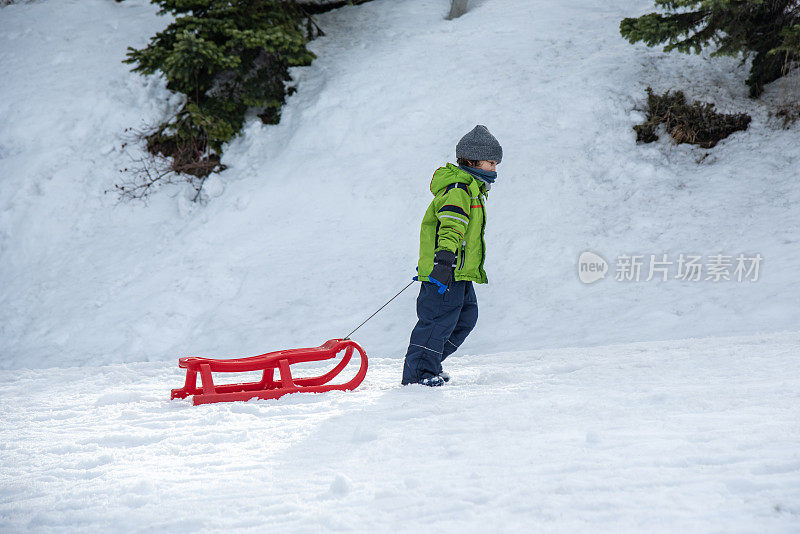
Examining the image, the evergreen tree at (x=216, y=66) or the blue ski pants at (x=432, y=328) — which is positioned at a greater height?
the evergreen tree at (x=216, y=66)

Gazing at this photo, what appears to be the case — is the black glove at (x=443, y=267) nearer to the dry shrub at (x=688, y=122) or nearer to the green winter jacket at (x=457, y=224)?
the green winter jacket at (x=457, y=224)

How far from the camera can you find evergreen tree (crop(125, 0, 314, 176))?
8.72 m

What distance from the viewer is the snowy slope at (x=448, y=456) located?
2.15 metres

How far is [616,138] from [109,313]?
7.05 m

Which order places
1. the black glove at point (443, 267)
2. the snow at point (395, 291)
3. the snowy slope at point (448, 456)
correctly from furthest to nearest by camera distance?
the black glove at point (443, 267), the snow at point (395, 291), the snowy slope at point (448, 456)

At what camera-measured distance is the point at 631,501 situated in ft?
6.98

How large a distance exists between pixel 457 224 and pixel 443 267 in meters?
0.33

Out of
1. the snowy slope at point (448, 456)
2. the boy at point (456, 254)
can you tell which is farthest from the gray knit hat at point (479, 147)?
the snowy slope at point (448, 456)

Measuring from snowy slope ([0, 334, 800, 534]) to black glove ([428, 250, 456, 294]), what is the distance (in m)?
0.78

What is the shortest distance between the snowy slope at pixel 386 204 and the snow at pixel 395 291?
41 mm

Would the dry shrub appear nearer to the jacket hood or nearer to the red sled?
the jacket hood

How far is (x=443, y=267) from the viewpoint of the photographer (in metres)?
3.95

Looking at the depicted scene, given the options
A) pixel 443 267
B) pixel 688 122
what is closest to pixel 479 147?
pixel 443 267

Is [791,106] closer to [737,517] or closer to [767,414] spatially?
[767,414]
